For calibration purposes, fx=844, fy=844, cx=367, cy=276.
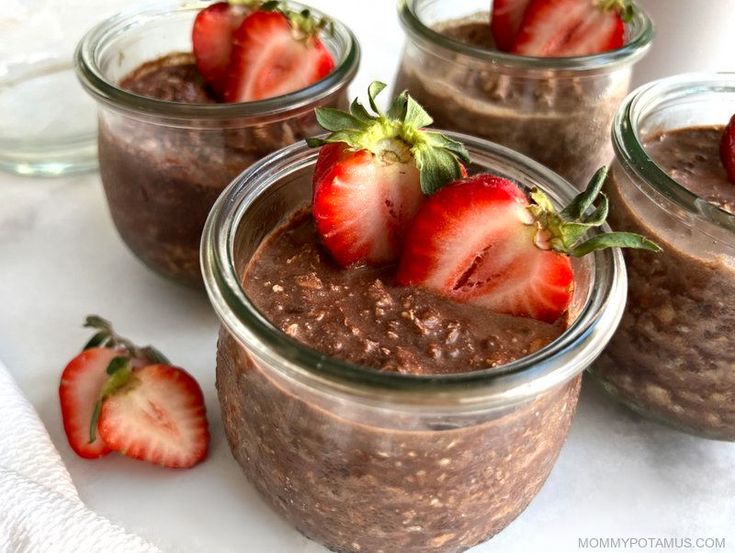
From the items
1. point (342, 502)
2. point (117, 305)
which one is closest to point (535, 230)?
point (342, 502)

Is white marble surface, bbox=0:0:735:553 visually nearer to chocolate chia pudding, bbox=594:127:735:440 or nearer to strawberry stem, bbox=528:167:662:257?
chocolate chia pudding, bbox=594:127:735:440

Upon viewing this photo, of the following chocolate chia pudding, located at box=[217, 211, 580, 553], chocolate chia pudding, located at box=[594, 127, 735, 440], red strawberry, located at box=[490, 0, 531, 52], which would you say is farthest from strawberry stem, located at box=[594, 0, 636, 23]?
chocolate chia pudding, located at box=[217, 211, 580, 553]

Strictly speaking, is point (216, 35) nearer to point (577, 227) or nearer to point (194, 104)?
point (194, 104)

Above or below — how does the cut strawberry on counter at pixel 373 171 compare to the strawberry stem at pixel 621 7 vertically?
below

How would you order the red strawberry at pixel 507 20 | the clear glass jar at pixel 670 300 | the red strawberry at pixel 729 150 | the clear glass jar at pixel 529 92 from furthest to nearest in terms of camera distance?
the red strawberry at pixel 507 20 < the clear glass jar at pixel 529 92 < the red strawberry at pixel 729 150 < the clear glass jar at pixel 670 300

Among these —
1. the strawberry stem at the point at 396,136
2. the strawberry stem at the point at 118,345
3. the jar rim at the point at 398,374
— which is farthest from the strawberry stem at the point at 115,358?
the strawberry stem at the point at 396,136

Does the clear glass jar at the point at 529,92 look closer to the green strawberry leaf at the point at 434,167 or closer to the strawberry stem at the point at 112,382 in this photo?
the green strawberry leaf at the point at 434,167

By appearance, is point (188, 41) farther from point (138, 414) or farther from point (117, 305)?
point (138, 414)
